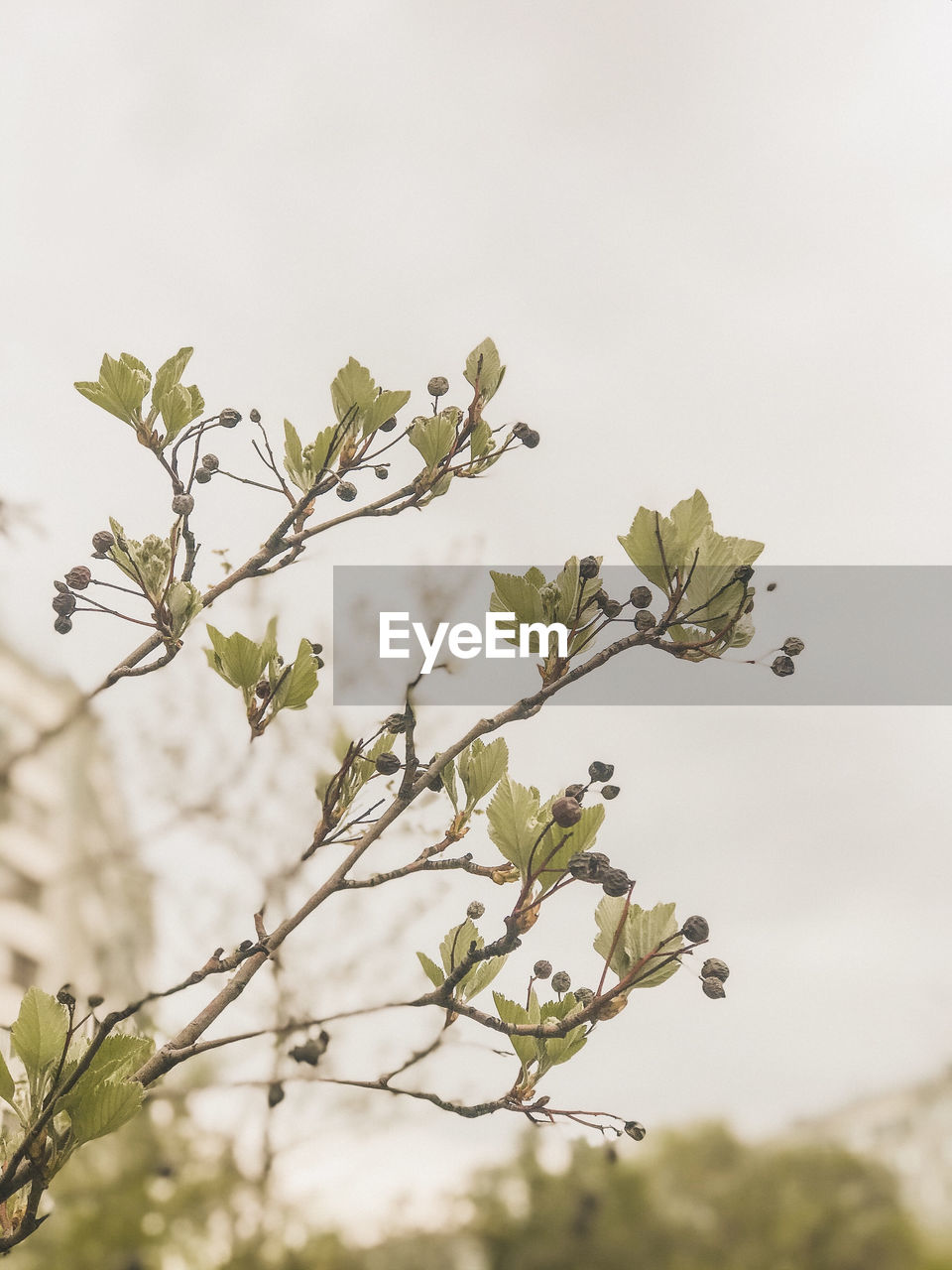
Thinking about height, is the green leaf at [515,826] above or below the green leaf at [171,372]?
below

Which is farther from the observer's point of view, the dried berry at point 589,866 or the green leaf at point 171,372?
the green leaf at point 171,372

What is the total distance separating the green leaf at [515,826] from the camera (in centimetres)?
62

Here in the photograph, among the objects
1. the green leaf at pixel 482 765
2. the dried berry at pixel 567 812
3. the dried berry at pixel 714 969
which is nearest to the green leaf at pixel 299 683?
the green leaf at pixel 482 765

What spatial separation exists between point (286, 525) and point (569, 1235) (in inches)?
286

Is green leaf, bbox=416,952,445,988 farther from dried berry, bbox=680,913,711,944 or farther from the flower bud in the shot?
the flower bud

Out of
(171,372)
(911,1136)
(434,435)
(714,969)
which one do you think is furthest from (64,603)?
(911,1136)

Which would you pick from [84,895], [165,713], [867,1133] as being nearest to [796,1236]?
[867,1133]

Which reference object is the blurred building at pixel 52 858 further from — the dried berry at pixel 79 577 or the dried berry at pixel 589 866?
the dried berry at pixel 589 866

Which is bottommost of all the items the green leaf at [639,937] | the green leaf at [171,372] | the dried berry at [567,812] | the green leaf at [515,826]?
the green leaf at [639,937]

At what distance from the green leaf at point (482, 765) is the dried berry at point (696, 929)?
0.18 m

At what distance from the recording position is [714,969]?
0.63m

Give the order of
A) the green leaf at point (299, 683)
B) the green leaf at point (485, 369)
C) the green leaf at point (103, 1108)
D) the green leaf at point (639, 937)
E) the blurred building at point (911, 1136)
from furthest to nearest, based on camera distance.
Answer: the blurred building at point (911, 1136), the green leaf at point (485, 369), the green leaf at point (299, 683), the green leaf at point (639, 937), the green leaf at point (103, 1108)

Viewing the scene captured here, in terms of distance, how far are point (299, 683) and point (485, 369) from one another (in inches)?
13.5

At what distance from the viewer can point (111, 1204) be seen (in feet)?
14.5
